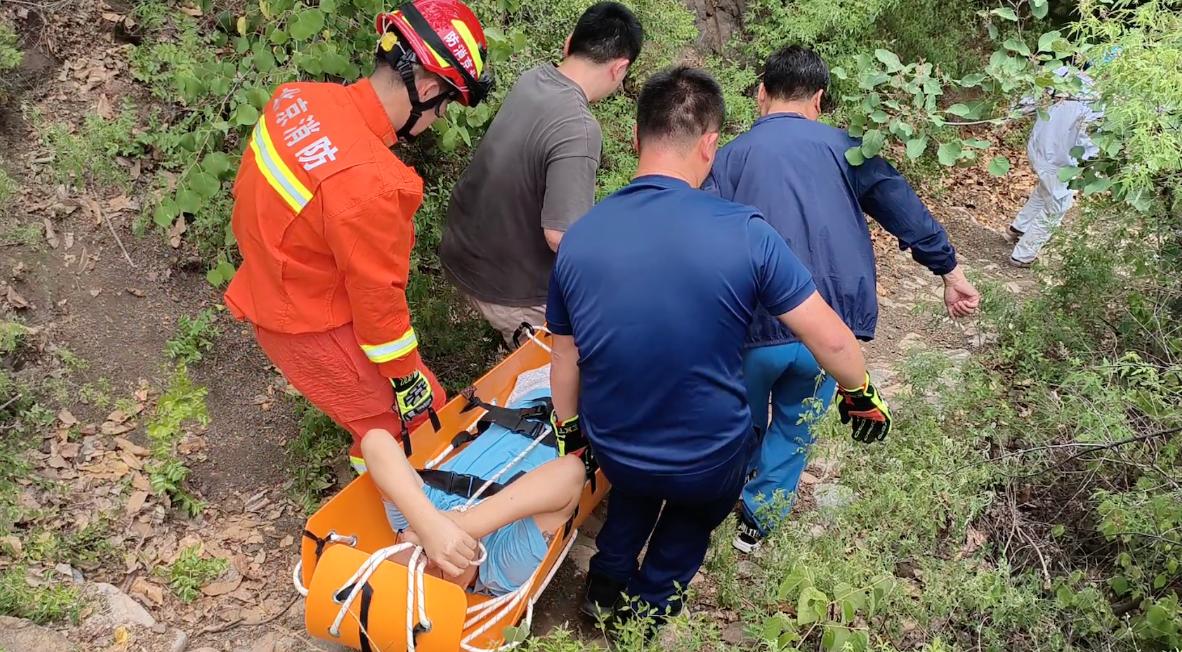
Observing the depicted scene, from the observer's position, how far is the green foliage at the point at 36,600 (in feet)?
8.67

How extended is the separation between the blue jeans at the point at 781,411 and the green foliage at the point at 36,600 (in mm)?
2422

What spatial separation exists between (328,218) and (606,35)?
1.43m

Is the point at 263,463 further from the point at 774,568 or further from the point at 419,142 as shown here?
the point at 774,568

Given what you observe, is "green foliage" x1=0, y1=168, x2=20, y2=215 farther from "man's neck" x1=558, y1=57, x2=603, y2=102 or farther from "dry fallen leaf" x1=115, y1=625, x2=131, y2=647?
"man's neck" x1=558, y1=57, x2=603, y2=102

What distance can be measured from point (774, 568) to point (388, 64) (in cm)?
215

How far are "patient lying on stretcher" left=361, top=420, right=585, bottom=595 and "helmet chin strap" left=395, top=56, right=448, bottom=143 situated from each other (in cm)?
108

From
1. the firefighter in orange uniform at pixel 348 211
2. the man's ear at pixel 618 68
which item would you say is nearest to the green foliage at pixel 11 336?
the firefighter in orange uniform at pixel 348 211

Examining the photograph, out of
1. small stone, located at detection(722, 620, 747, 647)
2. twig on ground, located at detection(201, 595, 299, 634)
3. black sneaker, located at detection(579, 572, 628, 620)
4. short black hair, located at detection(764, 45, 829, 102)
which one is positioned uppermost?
short black hair, located at detection(764, 45, 829, 102)

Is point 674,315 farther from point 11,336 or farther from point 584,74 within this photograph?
point 11,336

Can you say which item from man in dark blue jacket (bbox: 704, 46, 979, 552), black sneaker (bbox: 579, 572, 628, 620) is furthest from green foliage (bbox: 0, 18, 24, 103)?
black sneaker (bbox: 579, 572, 628, 620)

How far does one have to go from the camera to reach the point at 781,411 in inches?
132

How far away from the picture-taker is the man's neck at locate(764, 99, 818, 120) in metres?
3.20

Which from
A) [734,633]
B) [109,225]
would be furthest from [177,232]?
[734,633]

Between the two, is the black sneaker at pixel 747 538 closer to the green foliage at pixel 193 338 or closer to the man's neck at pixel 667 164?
the man's neck at pixel 667 164
